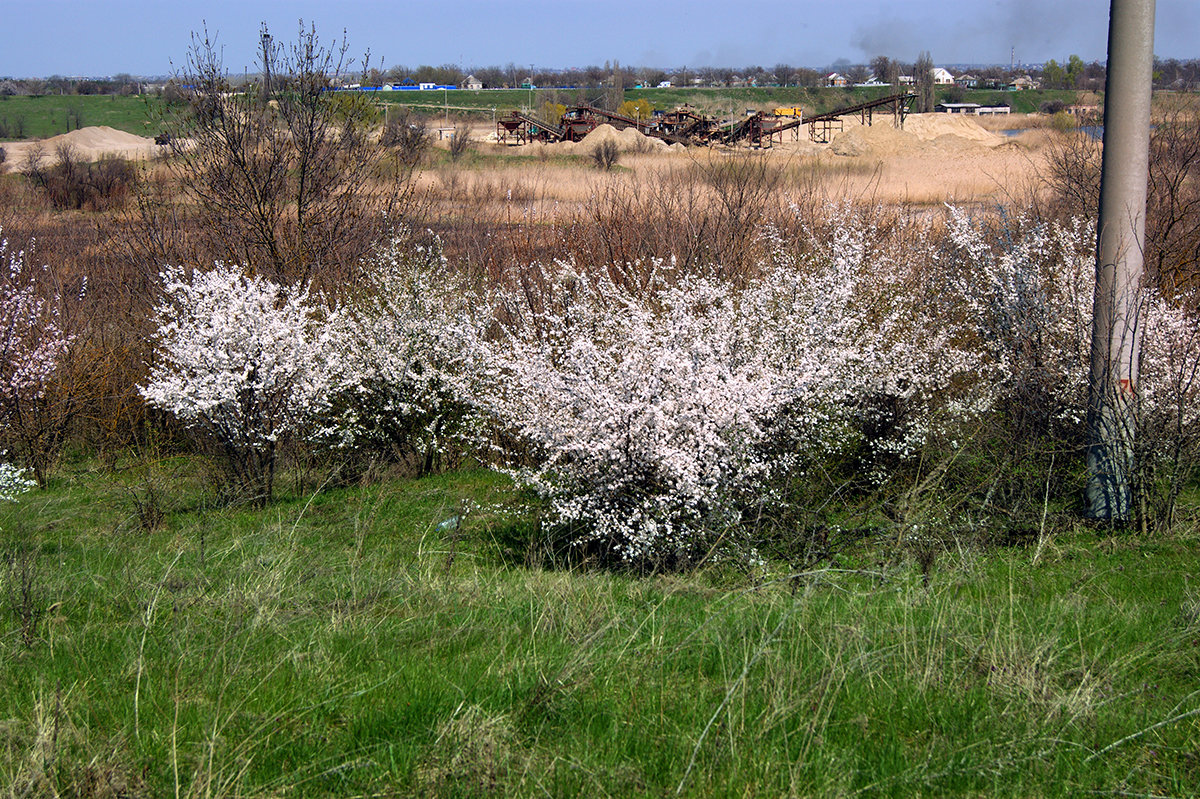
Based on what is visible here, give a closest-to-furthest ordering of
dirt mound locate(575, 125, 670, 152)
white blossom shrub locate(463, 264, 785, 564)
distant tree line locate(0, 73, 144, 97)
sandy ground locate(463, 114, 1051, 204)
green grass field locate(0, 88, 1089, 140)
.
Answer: white blossom shrub locate(463, 264, 785, 564) < sandy ground locate(463, 114, 1051, 204) < dirt mound locate(575, 125, 670, 152) < green grass field locate(0, 88, 1089, 140) < distant tree line locate(0, 73, 144, 97)

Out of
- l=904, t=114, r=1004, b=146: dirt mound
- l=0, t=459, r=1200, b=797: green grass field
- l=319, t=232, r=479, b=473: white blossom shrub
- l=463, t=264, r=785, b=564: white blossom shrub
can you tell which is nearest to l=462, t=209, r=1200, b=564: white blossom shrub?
l=463, t=264, r=785, b=564: white blossom shrub

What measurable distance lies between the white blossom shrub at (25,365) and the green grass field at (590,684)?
553 cm

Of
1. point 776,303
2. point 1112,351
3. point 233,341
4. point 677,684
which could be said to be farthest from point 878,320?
point 677,684

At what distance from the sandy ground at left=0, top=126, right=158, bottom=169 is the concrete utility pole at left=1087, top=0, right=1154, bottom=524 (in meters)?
42.8

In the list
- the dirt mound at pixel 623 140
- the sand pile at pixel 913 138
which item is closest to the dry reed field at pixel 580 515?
the dirt mound at pixel 623 140

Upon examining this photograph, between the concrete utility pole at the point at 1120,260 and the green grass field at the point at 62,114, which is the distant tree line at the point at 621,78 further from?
the concrete utility pole at the point at 1120,260

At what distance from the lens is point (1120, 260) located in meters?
6.34

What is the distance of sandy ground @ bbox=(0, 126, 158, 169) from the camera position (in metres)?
42.2

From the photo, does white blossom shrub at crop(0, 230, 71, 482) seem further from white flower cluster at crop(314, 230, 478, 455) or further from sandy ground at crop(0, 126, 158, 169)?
A: sandy ground at crop(0, 126, 158, 169)

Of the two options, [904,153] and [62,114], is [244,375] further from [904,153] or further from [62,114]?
[62,114]

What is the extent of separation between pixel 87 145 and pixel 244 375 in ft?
162

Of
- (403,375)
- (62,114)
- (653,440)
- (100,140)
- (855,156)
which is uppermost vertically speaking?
(62,114)

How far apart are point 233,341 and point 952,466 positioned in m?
6.17

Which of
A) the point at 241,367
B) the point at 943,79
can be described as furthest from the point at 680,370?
the point at 943,79
